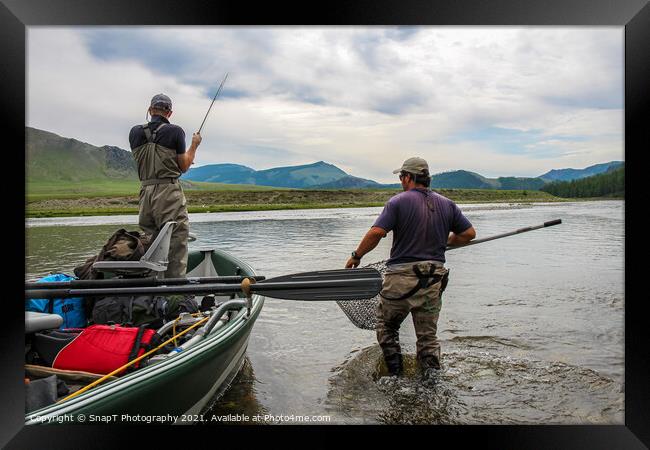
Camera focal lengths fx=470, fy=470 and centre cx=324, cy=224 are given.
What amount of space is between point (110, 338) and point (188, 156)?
2.78m

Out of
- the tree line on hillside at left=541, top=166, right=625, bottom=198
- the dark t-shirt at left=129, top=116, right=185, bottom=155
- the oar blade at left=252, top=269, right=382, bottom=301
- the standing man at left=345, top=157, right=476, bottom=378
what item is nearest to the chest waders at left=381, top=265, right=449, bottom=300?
the standing man at left=345, top=157, right=476, bottom=378

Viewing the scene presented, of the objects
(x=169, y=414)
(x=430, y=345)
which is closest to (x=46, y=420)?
(x=169, y=414)

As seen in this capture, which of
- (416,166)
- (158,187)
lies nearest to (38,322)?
(158,187)

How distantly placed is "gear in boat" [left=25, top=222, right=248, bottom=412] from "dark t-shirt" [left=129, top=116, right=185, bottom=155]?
3.60ft

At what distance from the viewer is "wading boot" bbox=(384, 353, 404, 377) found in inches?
211

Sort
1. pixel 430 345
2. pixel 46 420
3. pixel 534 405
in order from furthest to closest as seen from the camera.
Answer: pixel 430 345
pixel 534 405
pixel 46 420

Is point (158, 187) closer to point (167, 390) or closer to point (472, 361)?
point (167, 390)

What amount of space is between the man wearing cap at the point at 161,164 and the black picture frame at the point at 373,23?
284 cm

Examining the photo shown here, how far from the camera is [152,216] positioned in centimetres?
617

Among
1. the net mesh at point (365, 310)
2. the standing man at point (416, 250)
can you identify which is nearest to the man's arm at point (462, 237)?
the standing man at point (416, 250)

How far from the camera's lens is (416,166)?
5.15 m
